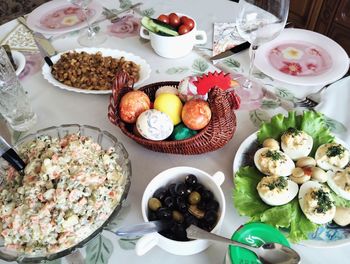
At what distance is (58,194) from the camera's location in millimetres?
522

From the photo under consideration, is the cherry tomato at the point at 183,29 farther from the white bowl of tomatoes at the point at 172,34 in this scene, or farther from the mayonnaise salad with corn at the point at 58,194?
the mayonnaise salad with corn at the point at 58,194

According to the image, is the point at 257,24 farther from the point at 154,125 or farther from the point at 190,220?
the point at 190,220

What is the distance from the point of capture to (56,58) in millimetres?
913

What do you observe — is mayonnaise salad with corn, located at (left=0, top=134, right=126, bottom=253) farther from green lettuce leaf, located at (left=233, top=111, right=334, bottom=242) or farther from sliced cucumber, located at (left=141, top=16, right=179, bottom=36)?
sliced cucumber, located at (left=141, top=16, right=179, bottom=36)

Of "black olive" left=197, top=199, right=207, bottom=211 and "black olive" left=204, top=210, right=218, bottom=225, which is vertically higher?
"black olive" left=204, top=210, right=218, bottom=225

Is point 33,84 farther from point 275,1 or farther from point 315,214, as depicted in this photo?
point 315,214

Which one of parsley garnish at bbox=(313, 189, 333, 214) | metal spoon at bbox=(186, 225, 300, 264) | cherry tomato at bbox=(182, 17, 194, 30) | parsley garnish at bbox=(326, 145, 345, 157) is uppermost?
cherry tomato at bbox=(182, 17, 194, 30)

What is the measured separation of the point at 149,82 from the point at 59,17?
486mm

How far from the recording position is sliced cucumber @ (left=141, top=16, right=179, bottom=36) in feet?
2.89

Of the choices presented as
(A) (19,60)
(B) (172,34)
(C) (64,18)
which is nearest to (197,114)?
(B) (172,34)

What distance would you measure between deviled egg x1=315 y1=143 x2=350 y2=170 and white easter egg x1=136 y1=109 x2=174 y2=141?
289mm

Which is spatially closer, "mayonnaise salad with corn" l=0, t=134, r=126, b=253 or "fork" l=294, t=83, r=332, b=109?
"mayonnaise salad with corn" l=0, t=134, r=126, b=253

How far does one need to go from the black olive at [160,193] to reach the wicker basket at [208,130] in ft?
0.33

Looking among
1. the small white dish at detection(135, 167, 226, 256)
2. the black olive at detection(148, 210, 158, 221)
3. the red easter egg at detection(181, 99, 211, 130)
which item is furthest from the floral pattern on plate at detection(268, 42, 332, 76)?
the black olive at detection(148, 210, 158, 221)
